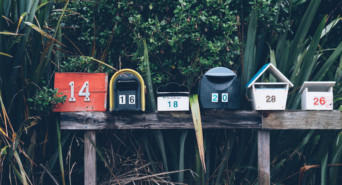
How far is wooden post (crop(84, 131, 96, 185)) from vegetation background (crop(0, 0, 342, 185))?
89mm

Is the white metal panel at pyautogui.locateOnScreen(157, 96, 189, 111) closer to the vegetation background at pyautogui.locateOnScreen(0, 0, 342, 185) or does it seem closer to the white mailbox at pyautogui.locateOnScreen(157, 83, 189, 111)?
the white mailbox at pyautogui.locateOnScreen(157, 83, 189, 111)

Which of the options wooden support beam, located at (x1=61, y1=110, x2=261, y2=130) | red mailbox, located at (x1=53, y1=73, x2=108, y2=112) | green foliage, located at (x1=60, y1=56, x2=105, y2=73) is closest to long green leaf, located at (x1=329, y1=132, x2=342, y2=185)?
wooden support beam, located at (x1=61, y1=110, x2=261, y2=130)

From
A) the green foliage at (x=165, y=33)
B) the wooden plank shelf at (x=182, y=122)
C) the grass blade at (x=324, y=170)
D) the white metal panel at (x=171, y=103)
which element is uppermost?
the green foliage at (x=165, y=33)

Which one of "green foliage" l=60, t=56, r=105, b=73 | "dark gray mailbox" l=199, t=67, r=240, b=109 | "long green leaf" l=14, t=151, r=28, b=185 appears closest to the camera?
"long green leaf" l=14, t=151, r=28, b=185

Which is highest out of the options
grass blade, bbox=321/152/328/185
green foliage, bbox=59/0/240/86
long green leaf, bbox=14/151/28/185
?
green foliage, bbox=59/0/240/86

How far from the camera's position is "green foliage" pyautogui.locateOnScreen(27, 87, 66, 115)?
2309 mm

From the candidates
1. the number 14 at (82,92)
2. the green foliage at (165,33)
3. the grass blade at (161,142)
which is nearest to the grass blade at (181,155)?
the grass blade at (161,142)

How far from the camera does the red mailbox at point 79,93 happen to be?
94.8 inches

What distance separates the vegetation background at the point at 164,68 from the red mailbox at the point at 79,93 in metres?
0.11

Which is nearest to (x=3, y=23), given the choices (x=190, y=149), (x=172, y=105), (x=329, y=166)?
(x=172, y=105)

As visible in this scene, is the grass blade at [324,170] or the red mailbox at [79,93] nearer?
the red mailbox at [79,93]

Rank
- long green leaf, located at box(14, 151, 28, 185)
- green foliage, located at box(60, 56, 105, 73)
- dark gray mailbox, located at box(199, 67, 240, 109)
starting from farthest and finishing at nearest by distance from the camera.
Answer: green foliage, located at box(60, 56, 105, 73)
dark gray mailbox, located at box(199, 67, 240, 109)
long green leaf, located at box(14, 151, 28, 185)

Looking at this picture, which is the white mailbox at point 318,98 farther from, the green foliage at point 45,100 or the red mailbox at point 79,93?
the green foliage at point 45,100

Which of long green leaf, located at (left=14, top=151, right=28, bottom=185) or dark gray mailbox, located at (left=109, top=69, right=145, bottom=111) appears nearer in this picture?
Answer: long green leaf, located at (left=14, top=151, right=28, bottom=185)
